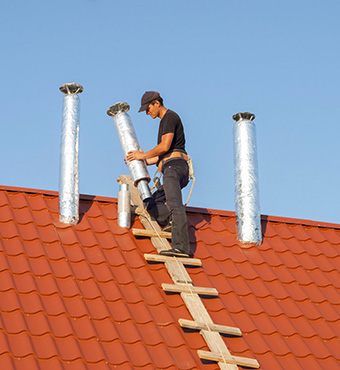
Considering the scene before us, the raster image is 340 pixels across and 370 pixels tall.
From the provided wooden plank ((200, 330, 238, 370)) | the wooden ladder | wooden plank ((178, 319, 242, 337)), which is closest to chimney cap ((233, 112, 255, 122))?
the wooden ladder

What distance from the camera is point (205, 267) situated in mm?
7863

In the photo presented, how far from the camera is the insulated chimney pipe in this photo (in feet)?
26.5

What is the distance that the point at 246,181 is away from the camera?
898 centimetres

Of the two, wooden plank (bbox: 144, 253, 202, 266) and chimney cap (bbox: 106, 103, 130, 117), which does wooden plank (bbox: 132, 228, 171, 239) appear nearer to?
wooden plank (bbox: 144, 253, 202, 266)

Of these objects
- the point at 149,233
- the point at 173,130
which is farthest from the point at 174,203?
the point at 173,130

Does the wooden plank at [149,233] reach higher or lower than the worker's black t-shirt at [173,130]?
lower

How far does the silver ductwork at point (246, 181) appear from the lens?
28.3 feet

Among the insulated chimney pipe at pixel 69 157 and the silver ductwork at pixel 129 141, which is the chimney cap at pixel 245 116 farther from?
the insulated chimney pipe at pixel 69 157

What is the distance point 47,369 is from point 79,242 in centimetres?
213

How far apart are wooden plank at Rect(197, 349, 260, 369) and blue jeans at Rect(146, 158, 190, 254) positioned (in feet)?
5.30

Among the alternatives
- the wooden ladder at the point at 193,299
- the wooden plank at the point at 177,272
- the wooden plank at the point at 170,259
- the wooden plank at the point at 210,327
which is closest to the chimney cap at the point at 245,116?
the wooden ladder at the point at 193,299

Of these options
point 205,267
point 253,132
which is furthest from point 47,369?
point 253,132

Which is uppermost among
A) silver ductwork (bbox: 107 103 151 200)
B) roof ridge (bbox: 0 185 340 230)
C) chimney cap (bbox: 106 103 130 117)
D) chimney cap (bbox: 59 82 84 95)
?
chimney cap (bbox: 59 82 84 95)

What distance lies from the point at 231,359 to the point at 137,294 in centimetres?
118
